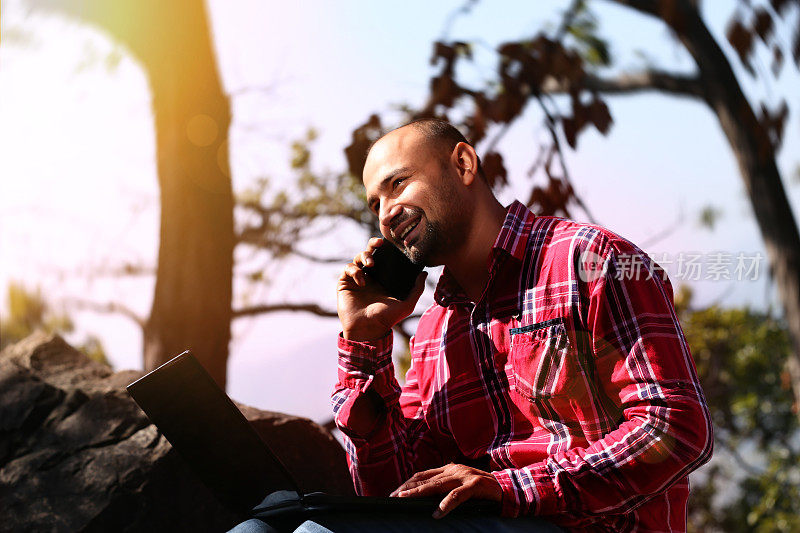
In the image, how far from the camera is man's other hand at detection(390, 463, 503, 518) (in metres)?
1.59

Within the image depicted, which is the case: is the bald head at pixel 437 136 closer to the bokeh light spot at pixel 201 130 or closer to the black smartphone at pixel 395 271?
the black smartphone at pixel 395 271

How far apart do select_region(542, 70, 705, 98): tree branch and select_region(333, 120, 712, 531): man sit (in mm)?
1602

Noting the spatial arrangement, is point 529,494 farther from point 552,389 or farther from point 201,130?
point 201,130

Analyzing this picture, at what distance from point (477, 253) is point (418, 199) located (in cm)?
24

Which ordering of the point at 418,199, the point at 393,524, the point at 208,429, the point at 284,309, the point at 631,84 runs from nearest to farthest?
the point at 393,524 → the point at 208,429 → the point at 418,199 → the point at 631,84 → the point at 284,309

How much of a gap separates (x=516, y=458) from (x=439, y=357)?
43 centimetres

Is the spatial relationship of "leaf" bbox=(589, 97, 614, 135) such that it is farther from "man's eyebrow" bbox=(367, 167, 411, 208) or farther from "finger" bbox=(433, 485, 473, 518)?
"finger" bbox=(433, 485, 473, 518)

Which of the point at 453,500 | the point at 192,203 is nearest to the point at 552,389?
the point at 453,500

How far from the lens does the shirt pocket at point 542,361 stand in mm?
1807

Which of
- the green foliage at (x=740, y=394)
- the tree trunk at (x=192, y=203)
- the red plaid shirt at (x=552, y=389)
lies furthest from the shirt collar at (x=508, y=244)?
the green foliage at (x=740, y=394)

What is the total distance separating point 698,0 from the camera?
3324 millimetres

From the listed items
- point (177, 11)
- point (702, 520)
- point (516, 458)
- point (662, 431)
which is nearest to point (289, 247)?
point (177, 11)

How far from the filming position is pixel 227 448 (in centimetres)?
170

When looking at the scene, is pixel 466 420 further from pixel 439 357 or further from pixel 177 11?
pixel 177 11
